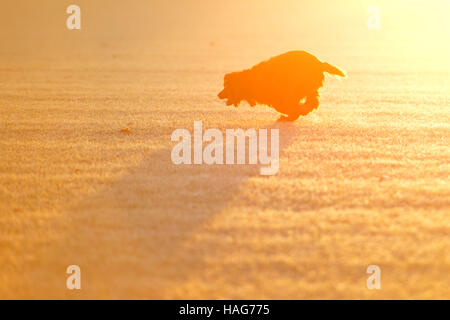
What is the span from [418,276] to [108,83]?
5908 mm

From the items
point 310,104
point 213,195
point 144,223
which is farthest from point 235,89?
point 144,223

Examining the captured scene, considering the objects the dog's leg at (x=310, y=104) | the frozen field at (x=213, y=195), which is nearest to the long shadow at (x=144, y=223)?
the frozen field at (x=213, y=195)

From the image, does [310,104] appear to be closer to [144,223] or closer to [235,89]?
[235,89]

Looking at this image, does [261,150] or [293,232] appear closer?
[293,232]

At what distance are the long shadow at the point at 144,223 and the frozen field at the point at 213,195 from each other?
11 millimetres

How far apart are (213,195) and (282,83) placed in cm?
197

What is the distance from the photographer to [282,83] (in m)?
4.99

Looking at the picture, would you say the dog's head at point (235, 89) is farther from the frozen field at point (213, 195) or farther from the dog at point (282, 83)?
the frozen field at point (213, 195)

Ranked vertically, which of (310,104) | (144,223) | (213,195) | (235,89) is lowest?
(144,223)

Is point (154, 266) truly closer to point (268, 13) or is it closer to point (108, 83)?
point (108, 83)

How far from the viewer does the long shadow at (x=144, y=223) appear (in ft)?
8.27

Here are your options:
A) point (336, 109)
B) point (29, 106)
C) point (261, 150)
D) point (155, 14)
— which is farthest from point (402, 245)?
point (155, 14)

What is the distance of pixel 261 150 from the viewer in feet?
14.2

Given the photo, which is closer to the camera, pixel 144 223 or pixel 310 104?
pixel 144 223
